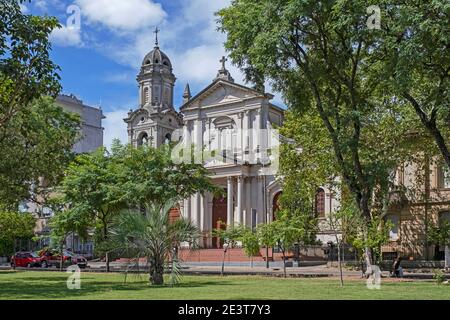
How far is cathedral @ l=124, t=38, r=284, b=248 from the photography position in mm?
57188

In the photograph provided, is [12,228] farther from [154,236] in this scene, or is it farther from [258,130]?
[154,236]

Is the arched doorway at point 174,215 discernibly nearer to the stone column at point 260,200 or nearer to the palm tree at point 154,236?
the palm tree at point 154,236

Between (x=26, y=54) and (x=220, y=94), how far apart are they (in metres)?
41.0

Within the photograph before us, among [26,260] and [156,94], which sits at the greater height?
[156,94]

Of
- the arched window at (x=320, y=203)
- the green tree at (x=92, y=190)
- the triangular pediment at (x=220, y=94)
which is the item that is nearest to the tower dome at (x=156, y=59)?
the triangular pediment at (x=220, y=94)

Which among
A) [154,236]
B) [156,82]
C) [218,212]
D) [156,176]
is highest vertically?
[156,82]

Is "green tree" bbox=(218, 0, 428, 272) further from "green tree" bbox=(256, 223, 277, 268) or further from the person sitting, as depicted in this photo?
"green tree" bbox=(256, 223, 277, 268)

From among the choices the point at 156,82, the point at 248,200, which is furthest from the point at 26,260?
the point at 156,82

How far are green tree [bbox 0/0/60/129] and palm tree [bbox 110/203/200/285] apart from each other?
5.04 metres

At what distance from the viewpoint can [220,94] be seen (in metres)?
61.3

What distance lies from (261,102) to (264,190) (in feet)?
24.7

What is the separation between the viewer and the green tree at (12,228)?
58000 millimetres

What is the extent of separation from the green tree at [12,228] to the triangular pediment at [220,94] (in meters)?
17.6
